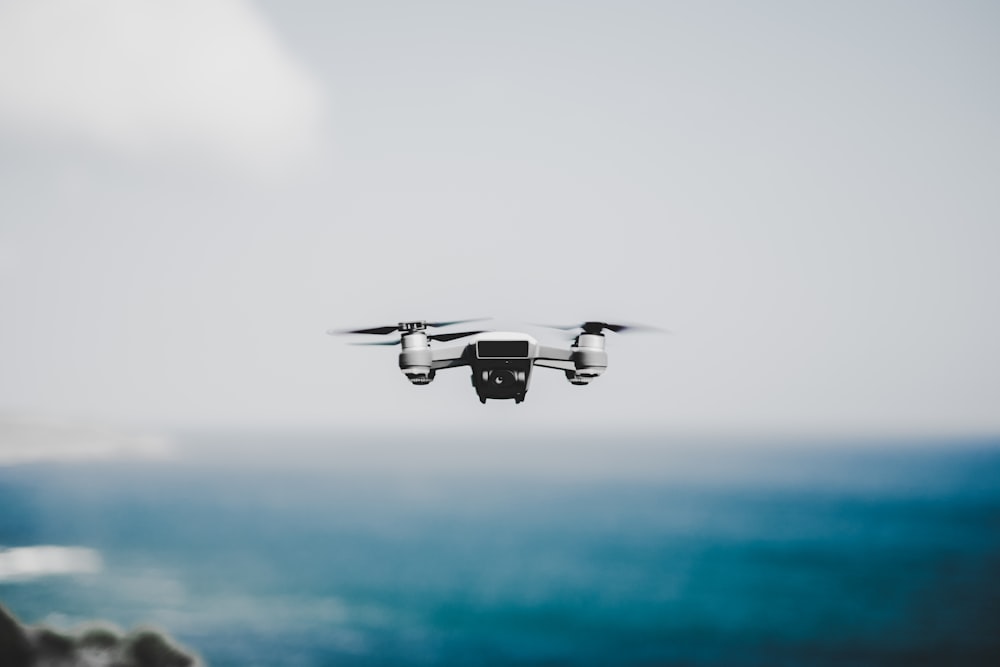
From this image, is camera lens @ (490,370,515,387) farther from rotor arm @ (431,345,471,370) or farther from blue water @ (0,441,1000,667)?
blue water @ (0,441,1000,667)

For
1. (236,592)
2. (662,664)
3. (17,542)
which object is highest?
(17,542)

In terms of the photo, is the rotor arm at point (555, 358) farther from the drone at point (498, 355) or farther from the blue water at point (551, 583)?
the blue water at point (551, 583)

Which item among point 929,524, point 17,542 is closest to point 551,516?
point 929,524

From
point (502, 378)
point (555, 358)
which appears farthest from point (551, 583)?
point (502, 378)

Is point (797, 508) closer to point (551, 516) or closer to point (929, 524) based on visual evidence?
point (929, 524)

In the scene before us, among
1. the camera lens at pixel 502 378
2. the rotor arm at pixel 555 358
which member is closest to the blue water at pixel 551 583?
the rotor arm at pixel 555 358

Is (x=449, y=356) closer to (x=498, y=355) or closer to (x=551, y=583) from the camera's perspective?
(x=498, y=355)
